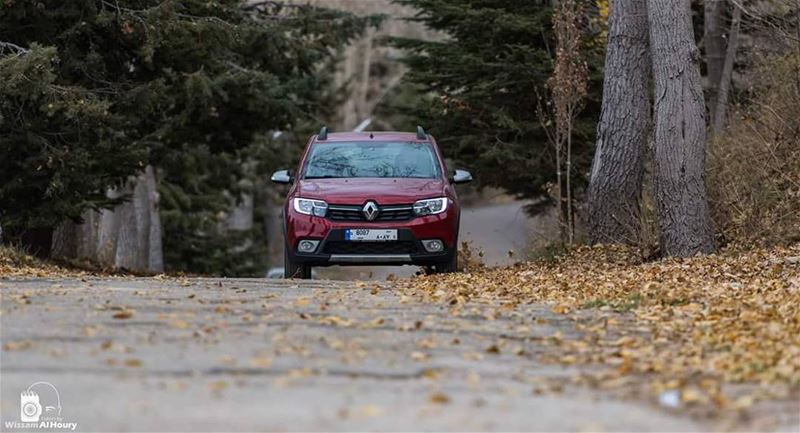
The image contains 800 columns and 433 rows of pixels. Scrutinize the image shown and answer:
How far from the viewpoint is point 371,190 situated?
1659 cm

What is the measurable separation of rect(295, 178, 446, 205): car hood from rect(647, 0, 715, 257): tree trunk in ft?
9.49

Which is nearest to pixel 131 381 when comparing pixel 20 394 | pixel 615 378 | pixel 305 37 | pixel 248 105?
pixel 20 394

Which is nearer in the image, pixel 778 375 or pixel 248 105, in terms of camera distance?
pixel 778 375

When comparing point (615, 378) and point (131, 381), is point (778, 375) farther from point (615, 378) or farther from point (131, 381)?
point (131, 381)

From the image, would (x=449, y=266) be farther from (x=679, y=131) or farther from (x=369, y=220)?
(x=679, y=131)

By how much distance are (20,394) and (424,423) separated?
7.35 ft

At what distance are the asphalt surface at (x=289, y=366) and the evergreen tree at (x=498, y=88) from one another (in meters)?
14.6

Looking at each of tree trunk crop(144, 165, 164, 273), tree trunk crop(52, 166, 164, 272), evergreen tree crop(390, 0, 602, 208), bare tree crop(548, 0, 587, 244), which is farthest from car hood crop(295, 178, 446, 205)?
tree trunk crop(144, 165, 164, 273)

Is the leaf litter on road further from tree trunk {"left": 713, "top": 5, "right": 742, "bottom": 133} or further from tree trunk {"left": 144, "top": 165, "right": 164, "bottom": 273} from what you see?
tree trunk {"left": 144, "top": 165, "right": 164, "bottom": 273}

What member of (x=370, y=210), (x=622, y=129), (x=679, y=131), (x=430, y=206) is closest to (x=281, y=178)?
(x=370, y=210)

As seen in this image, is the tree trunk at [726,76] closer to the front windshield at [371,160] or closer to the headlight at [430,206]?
the front windshield at [371,160]

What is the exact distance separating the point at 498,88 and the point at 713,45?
5251 mm

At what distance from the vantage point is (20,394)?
25.1ft

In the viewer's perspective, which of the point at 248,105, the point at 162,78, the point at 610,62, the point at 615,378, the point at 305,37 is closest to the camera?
the point at 615,378
